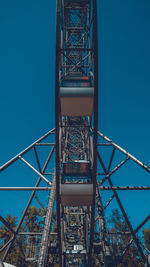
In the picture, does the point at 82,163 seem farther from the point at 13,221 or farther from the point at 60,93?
the point at 13,221

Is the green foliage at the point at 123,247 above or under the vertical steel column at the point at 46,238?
under

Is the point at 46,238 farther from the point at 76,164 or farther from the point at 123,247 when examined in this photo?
the point at 123,247

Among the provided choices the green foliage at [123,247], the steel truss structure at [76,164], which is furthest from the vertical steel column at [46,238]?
the green foliage at [123,247]

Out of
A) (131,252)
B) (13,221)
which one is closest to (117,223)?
(131,252)

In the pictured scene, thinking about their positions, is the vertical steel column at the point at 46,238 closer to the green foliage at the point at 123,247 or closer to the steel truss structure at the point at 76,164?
the steel truss structure at the point at 76,164

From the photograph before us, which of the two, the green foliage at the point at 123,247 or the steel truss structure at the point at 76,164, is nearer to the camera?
the steel truss structure at the point at 76,164

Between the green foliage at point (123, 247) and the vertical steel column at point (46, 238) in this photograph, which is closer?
the vertical steel column at point (46, 238)

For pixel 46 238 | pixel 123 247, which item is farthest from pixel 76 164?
pixel 123 247

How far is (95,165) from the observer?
9703 millimetres

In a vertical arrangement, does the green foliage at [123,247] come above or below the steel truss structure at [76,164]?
below

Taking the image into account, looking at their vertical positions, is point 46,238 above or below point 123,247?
above

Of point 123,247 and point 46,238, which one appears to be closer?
point 46,238

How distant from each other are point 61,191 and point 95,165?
7.20 feet

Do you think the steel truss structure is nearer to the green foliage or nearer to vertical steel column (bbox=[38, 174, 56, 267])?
vertical steel column (bbox=[38, 174, 56, 267])
